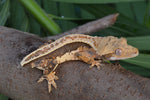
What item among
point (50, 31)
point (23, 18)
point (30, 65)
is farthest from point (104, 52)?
point (23, 18)

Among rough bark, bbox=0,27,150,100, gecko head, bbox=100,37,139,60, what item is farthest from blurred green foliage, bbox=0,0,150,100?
rough bark, bbox=0,27,150,100

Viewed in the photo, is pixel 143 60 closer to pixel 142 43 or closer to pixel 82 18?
pixel 142 43

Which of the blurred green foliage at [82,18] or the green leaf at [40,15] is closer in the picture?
the blurred green foliage at [82,18]

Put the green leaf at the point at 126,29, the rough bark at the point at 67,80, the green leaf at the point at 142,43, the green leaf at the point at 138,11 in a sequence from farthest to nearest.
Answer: the green leaf at the point at 138,11 < the green leaf at the point at 126,29 < the green leaf at the point at 142,43 < the rough bark at the point at 67,80

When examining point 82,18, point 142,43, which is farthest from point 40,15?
point 142,43

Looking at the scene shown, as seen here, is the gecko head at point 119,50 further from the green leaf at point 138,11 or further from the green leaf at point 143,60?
the green leaf at point 138,11

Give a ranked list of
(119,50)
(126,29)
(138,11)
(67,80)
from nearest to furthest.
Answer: (67,80), (119,50), (126,29), (138,11)

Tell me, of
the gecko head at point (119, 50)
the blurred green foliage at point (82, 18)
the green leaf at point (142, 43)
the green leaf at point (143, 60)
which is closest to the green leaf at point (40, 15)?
the blurred green foliage at point (82, 18)
